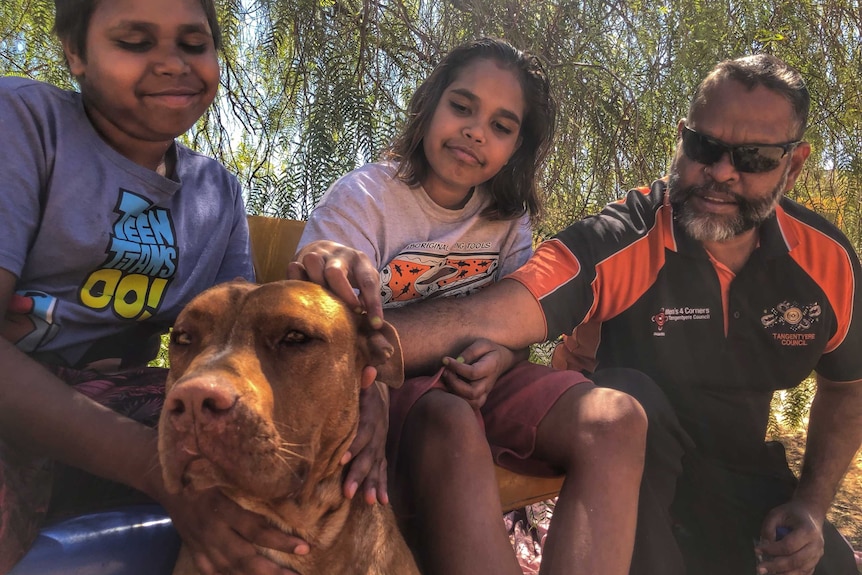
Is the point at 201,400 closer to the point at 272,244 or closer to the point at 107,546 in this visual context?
the point at 107,546

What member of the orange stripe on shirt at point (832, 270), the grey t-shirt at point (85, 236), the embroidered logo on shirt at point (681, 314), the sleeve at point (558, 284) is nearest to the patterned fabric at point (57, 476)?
the grey t-shirt at point (85, 236)

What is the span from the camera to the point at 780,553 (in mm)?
2863

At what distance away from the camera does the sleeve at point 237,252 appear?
107 inches

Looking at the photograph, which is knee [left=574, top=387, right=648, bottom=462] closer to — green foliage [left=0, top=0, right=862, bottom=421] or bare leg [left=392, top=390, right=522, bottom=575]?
bare leg [left=392, top=390, right=522, bottom=575]

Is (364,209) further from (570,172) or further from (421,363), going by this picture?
(570,172)

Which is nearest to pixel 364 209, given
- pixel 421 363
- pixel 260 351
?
pixel 421 363

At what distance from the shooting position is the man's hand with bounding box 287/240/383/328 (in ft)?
6.40

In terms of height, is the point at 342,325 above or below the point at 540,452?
above

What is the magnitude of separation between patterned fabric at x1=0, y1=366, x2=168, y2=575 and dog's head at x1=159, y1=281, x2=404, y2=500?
0.48 meters

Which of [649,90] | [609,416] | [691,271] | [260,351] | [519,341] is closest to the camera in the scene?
[260,351]

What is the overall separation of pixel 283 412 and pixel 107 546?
27.5 inches

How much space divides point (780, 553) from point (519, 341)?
1.46 meters

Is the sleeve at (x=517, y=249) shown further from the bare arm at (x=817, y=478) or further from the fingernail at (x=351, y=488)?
the bare arm at (x=817, y=478)

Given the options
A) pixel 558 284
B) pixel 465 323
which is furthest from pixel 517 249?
pixel 465 323
